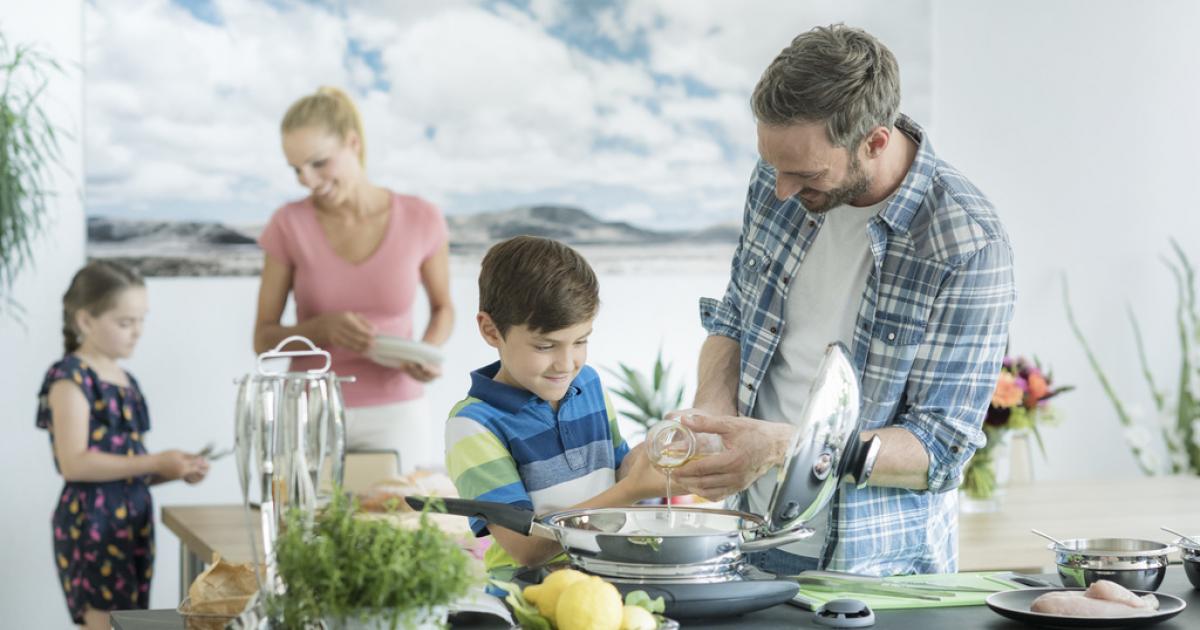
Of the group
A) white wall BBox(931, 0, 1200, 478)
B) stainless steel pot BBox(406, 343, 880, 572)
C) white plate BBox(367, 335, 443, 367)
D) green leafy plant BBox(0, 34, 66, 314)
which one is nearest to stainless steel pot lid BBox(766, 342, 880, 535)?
stainless steel pot BBox(406, 343, 880, 572)

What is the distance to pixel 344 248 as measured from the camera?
3.62m

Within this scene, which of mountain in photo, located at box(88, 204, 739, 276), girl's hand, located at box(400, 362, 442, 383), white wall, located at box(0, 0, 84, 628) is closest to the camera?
girl's hand, located at box(400, 362, 442, 383)

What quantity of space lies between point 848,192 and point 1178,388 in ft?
12.7

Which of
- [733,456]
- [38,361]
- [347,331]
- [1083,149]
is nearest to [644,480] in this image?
[733,456]

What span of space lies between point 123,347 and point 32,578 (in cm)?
122

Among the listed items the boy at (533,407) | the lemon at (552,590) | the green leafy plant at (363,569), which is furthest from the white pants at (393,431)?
the green leafy plant at (363,569)

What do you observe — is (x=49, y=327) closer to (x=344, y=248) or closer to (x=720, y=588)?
(x=344, y=248)

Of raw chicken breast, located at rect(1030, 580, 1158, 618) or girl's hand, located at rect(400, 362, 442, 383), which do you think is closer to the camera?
raw chicken breast, located at rect(1030, 580, 1158, 618)

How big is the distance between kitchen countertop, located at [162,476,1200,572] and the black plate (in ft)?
4.12

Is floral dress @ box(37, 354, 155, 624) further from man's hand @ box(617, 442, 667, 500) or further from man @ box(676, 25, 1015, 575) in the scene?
man's hand @ box(617, 442, 667, 500)

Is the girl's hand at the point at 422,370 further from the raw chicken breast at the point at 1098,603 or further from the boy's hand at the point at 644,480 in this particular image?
the raw chicken breast at the point at 1098,603

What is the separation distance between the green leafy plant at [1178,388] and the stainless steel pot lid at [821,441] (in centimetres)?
352

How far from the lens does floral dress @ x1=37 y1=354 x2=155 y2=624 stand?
3.45m

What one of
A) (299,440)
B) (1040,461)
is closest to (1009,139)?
(1040,461)
